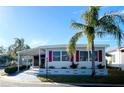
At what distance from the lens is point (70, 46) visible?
22.3 meters

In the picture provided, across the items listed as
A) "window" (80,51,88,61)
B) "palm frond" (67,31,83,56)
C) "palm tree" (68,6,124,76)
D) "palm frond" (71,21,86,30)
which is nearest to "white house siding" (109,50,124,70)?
"window" (80,51,88,61)

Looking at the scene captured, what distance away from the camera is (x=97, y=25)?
21.6 metres

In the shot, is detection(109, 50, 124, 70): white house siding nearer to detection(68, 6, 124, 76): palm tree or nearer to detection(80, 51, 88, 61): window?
detection(80, 51, 88, 61): window

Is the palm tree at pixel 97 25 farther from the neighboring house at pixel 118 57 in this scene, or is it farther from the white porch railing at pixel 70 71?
the neighboring house at pixel 118 57

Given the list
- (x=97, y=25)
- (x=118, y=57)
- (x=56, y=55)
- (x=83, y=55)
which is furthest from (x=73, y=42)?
(x=118, y=57)

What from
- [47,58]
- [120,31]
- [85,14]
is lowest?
[47,58]

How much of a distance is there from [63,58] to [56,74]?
2.39 m

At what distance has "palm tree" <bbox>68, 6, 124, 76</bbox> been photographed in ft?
68.8

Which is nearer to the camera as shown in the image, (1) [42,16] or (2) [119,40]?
(2) [119,40]

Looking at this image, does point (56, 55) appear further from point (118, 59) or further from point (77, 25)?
point (118, 59)

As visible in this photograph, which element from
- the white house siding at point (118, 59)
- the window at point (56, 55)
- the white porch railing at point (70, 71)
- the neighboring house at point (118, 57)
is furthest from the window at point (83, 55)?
the white house siding at point (118, 59)

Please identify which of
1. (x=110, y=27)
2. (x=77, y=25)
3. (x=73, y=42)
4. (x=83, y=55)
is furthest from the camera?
(x=83, y=55)

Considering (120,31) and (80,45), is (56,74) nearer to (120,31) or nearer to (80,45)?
(80,45)
